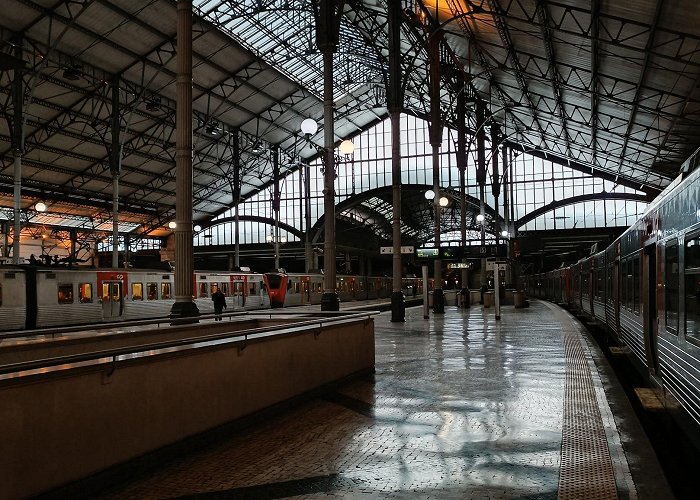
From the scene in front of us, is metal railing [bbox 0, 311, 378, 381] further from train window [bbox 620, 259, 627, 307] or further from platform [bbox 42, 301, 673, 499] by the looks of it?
train window [bbox 620, 259, 627, 307]

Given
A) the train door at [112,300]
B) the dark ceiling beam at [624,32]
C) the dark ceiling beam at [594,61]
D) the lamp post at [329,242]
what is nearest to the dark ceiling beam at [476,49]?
the dark ceiling beam at [624,32]

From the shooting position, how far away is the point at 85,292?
29094 mm

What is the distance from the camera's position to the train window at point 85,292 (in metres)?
28.8

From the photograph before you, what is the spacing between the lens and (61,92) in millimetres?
43156

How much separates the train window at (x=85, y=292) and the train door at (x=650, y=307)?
2472 cm

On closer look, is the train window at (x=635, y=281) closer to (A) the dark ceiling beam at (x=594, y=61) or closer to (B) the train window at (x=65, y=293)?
(A) the dark ceiling beam at (x=594, y=61)

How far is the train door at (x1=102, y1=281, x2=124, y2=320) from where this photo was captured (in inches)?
1190

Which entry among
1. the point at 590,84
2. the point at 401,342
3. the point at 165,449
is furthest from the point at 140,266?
the point at 165,449

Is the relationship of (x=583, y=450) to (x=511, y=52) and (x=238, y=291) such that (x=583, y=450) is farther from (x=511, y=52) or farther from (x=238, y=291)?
(x=238, y=291)

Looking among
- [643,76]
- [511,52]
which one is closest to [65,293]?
[511,52]

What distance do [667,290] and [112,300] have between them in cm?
2722

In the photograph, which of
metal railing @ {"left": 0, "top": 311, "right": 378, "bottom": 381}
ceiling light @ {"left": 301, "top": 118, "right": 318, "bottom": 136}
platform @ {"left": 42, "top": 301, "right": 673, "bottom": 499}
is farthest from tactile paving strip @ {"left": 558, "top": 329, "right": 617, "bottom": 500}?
ceiling light @ {"left": 301, "top": 118, "right": 318, "bottom": 136}

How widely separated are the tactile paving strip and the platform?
0.05 feet

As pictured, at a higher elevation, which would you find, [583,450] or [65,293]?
[65,293]
